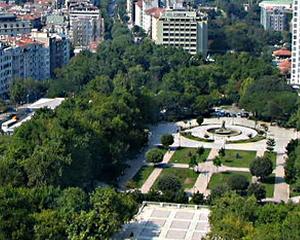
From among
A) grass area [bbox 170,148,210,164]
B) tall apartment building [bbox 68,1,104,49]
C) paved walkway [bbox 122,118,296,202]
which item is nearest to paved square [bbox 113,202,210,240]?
paved walkway [bbox 122,118,296,202]

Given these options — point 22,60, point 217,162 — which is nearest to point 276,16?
point 22,60

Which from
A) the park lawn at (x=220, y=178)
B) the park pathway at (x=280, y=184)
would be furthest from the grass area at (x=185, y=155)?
the park pathway at (x=280, y=184)

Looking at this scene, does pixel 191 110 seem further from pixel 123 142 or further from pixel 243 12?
pixel 243 12

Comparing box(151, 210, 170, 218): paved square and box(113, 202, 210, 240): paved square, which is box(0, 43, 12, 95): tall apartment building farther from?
box(151, 210, 170, 218): paved square

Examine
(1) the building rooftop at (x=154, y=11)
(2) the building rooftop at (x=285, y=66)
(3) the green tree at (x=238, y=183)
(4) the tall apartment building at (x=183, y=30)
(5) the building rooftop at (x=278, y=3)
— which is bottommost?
(3) the green tree at (x=238, y=183)

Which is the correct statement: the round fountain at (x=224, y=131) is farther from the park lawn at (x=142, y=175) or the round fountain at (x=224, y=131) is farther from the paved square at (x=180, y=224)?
the paved square at (x=180, y=224)

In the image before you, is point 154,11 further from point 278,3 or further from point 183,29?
point 278,3

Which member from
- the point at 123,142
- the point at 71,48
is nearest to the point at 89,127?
the point at 123,142
